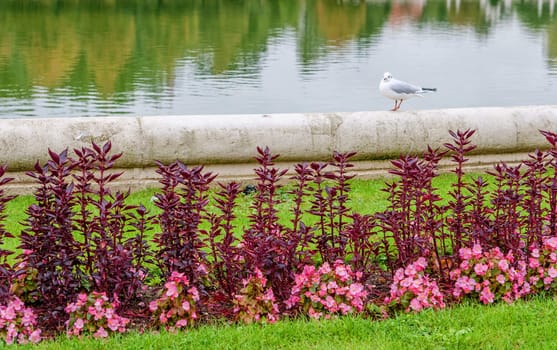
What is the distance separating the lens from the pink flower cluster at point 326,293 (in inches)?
199

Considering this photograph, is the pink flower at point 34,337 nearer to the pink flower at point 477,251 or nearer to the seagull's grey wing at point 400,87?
the pink flower at point 477,251

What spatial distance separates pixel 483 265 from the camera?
534cm

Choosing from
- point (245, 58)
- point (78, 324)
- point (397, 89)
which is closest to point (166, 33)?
point (245, 58)

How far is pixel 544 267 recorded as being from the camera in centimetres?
552

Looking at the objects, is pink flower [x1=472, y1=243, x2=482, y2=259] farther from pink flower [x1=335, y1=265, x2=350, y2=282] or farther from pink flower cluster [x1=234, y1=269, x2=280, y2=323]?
pink flower cluster [x1=234, y1=269, x2=280, y2=323]

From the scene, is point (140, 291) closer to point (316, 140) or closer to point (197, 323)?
point (197, 323)

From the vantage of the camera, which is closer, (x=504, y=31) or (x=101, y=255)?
(x=101, y=255)

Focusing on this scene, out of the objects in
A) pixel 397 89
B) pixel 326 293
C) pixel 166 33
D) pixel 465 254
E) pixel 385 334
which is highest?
pixel 397 89

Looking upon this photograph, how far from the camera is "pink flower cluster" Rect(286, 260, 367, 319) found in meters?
5.07

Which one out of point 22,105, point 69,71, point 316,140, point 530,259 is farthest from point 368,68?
point 530,259

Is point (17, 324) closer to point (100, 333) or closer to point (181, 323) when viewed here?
point (100, 333)

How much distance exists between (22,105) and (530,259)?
12.4 metres

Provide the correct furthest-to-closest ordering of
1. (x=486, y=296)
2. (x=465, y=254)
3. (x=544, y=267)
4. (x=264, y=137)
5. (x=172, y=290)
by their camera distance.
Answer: (x=264, y=137) → (x=544, y=267) → (x=465, y=254) → (x=486, y=296) → (x=172, y=290)

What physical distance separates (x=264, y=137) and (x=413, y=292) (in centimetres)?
333
